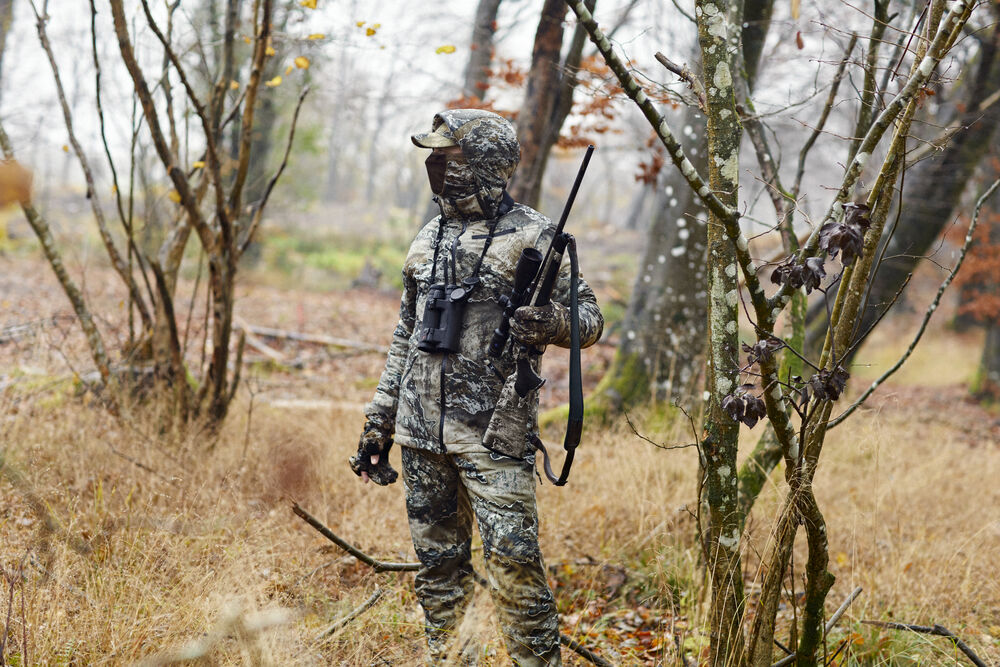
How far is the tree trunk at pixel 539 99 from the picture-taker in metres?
5.92

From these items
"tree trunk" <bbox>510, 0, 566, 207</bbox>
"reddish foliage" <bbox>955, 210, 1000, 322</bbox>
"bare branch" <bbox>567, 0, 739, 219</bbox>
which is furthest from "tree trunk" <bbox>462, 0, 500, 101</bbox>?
"reddish foliage" <bbox>955, 210, 1000, 322</bbox>

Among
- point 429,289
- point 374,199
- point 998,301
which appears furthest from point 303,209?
point 374,199

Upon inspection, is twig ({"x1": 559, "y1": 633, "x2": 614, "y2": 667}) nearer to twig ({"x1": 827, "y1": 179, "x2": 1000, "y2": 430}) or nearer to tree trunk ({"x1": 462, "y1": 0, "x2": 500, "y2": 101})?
twig ({"x1": 827, "y1": 179, "x2": 1000, "y2": 430})

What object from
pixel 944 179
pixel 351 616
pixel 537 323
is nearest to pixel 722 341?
pixel 537 323

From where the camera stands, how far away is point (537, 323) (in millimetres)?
2391

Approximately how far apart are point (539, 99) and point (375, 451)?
407 centimetres

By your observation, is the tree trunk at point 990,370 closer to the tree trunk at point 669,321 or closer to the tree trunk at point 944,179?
the tree trunk at point 944,179

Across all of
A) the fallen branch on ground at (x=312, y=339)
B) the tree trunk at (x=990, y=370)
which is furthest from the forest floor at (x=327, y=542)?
the tree trunk at (x=990, y=370)

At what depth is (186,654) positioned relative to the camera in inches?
74.9

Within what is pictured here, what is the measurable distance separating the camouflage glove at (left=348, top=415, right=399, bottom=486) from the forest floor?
0.61 m

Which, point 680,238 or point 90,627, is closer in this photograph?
point 90,627

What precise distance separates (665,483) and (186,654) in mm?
3355

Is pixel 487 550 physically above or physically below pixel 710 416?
below

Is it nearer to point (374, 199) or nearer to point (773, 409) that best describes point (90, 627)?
point (773, 409)
